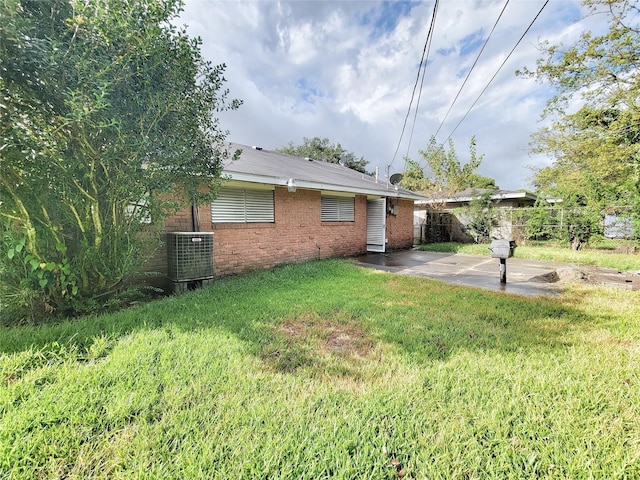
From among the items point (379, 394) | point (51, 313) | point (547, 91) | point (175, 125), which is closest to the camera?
point (379, 394)

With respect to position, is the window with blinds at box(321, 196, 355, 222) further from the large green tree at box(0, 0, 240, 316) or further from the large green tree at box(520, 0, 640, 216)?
the large green tree at box(520, 0, 640, 216)

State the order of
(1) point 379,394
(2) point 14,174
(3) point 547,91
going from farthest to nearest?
1. (3) point 547,91
2. (2) point 14,174
3. (1) point 379,394

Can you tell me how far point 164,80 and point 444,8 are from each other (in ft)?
17.8

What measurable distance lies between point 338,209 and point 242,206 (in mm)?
3898

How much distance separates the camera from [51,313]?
3.65 meters

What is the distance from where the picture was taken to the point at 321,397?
2.10 meters

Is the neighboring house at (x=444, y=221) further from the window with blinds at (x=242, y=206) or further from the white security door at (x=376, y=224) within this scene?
the window with blinds at (x=242, y=206)

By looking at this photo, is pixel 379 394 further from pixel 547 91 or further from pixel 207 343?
pixel 547 91

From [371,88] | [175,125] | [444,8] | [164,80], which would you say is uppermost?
[371,88]

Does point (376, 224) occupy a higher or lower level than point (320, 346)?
higher

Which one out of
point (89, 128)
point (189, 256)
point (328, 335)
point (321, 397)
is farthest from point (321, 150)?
point (321, 397)

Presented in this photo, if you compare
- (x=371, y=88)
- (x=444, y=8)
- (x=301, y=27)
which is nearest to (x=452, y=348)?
(x=444, y=8)

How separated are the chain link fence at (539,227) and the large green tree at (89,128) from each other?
12.8 meters

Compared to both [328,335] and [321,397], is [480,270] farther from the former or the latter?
[321,397]
